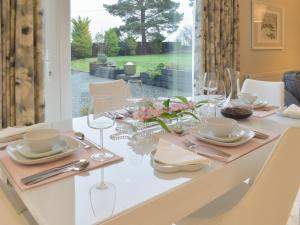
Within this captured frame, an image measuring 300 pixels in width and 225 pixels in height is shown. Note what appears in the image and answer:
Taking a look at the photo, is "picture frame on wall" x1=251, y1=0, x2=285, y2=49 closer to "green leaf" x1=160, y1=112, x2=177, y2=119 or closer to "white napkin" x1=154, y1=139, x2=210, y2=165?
"green leaf" x1=160, y1=112, x2=177, y2=119

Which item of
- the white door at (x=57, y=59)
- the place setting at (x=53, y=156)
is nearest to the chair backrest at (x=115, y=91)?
the white door at (x=57, y=59)

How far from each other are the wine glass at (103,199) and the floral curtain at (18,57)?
1473 millimetres

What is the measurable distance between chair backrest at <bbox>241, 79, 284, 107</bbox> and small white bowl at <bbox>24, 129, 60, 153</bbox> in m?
1.73

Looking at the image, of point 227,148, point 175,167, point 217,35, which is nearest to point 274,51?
point 217,35

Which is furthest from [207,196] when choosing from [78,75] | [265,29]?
[265,29]

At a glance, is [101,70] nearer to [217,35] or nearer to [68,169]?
[217,35]

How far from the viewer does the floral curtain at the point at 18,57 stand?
82.4 inches

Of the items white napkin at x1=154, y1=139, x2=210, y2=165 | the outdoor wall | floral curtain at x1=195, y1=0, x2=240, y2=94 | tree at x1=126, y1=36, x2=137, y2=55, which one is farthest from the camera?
the outdoor wall

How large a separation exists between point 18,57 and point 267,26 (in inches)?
145

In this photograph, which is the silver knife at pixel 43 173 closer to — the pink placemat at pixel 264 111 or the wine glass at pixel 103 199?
the wine glass at pixel 103 199

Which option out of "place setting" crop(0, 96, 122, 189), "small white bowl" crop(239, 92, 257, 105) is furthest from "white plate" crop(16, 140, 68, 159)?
"small white bowl" crop(239, 92, 257, 105)

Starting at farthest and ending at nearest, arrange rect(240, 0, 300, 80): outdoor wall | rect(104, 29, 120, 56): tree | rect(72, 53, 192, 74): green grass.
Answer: rect(240, 0, 300, 80): outdoor wall → rect(104, 29, 120, 56): tree → rect(72, 53, 192, 74): green grass

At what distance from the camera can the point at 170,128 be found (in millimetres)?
1451

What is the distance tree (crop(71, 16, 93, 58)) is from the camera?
2.75 metres
